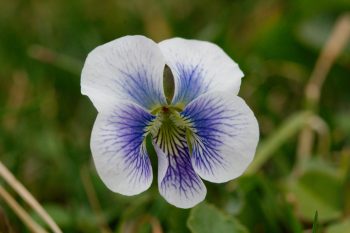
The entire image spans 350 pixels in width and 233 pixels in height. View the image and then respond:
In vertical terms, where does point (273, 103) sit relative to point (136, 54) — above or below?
below

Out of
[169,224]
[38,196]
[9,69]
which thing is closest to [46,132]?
[38,196]

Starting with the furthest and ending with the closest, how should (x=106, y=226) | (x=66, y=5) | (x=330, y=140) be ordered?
(x=66, y=5) → (x=330, y=140) → (x=106, y=226)

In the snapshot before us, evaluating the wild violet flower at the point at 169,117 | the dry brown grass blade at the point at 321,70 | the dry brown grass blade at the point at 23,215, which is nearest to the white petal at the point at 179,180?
the wild violet flower at the point at 169,117

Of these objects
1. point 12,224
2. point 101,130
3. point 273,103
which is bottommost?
point 273,103

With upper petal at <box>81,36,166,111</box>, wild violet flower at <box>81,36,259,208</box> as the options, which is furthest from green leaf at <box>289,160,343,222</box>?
upper petal at <box>81,36,166,111</box>

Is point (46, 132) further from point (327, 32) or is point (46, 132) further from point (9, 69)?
point (327, 32)

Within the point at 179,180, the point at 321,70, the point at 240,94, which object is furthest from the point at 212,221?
the point at 321,70

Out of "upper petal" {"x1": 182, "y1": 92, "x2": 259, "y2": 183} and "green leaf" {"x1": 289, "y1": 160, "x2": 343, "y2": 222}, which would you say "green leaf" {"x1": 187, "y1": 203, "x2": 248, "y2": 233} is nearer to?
"upper petal" {"x1": 182, "y1": 92, "x2": 259, "y2": 183}
